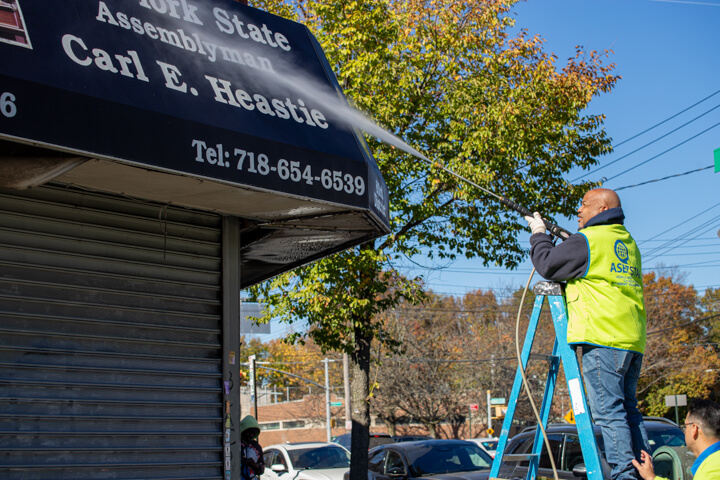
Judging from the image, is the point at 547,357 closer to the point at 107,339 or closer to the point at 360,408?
the point at 107,339

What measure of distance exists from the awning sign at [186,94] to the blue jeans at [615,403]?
6.51 ft

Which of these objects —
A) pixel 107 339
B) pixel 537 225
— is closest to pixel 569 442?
pixel 537 225

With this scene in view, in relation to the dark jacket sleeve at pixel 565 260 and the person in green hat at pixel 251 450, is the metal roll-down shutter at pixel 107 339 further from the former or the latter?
the dark jacket sleeve at pixel 565 260

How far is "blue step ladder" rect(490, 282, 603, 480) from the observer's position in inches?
152

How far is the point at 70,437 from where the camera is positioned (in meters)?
4.39

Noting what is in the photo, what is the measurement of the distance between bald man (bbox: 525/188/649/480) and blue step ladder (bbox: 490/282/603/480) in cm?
7

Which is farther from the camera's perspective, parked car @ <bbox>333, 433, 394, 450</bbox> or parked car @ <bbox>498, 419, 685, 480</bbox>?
parked car @ <bbox>333, 433, 394, 450</bbox>

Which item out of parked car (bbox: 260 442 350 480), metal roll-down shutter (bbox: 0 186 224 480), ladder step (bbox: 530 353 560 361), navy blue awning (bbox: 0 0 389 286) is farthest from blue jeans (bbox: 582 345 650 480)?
parked car (bbox: 260 442 350 480)

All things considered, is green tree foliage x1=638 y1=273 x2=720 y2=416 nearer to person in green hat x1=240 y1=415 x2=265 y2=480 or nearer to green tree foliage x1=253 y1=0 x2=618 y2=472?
green tree foliage x1=253 y1=0 x2=618 y2=472

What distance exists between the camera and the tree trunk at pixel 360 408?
12.8m

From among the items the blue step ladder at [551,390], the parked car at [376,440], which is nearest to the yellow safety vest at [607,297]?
the blue step ladder at [551,390]

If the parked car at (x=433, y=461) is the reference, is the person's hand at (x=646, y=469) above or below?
above

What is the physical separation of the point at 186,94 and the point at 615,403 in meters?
3.06

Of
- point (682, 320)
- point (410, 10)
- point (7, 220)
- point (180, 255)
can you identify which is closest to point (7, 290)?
point (7, 220)
